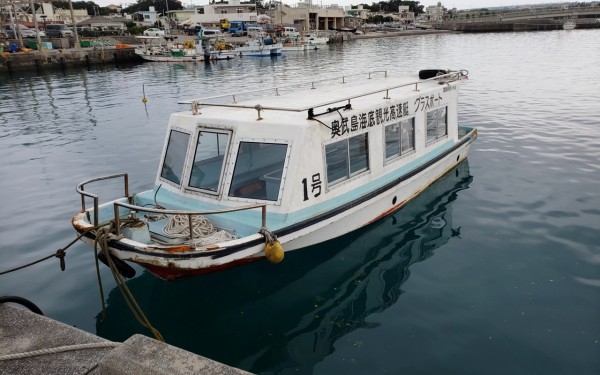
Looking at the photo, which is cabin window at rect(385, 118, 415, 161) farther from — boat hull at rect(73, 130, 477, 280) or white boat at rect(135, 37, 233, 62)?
white boat at rect(135, 37, 233, 62)

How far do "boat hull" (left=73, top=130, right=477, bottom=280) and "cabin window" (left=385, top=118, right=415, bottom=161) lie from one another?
613 millimetres

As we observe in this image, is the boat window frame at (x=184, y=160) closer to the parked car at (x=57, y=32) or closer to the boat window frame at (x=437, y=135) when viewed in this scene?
the boat window frame at (x=437, y=135)

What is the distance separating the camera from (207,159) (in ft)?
30.8

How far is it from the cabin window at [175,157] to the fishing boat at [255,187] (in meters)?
0.02

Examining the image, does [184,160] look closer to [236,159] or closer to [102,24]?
[236,159]

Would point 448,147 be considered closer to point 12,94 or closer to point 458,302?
point 458,302

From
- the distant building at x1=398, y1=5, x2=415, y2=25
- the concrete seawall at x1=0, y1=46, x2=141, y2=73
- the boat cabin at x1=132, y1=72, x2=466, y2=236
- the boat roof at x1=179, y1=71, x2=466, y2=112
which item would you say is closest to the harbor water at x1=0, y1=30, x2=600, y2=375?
the boat cabin at x1=132, y1=72, x2=466, y2=236

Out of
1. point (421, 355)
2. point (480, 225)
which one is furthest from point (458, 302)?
point (480, 225)

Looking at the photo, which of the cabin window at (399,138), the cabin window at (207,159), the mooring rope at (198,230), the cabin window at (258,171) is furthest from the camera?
the cabin window at (399,138)

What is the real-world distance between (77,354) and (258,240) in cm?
331

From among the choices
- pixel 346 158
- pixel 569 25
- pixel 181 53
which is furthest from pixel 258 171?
pixel 569 25

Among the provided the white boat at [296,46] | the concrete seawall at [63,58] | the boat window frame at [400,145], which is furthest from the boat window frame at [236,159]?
the white boat at [296,46]

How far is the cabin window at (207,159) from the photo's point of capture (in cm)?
923

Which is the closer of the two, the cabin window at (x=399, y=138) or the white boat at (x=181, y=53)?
the cabin window at (x=399, y=138)
